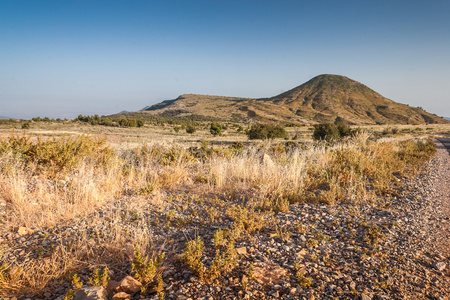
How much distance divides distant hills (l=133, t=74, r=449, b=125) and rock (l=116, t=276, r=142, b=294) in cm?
9049

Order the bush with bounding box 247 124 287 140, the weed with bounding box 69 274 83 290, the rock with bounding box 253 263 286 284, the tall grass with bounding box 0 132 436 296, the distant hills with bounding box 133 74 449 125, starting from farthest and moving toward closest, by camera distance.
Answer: the distant hills with bounding box 133 74 449 125 → the bush with bounding box 247 124 287 140 → the tall grass with bounding box 0 132 436 296 → the rock with bounding box 253 263 286 284 → the weed with bounding box 69 274 83 290

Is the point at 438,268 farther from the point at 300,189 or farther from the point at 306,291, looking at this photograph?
the point at 300,189

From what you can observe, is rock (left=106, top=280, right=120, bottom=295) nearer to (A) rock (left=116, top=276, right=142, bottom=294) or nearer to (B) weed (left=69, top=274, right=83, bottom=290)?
(A) rock (left=116, top=276, right=142, bottom=294)

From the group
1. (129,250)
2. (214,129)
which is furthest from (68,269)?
(214,129)

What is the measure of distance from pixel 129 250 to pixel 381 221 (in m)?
3.94

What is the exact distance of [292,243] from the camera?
3.19 metres

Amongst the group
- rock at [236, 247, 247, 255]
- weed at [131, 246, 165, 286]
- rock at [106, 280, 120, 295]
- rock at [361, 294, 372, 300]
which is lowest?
rock at [106, 280, 120, 295]

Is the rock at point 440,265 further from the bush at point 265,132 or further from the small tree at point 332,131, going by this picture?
the bush at point 265,132

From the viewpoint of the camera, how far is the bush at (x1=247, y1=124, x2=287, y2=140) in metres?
28.5

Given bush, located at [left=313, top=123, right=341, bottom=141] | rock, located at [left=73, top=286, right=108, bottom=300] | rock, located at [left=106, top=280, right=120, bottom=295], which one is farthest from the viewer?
bush, located at [left=313, top=123, right=341, bottom=141]

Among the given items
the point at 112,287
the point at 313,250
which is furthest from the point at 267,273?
the point at 112,287

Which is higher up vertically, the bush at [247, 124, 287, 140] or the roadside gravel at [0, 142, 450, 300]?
the bush at [247, 124, 287, 140]

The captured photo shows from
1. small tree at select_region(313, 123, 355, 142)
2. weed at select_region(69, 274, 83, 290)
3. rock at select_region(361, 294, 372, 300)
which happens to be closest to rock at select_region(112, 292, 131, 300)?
weed at select_region(69, 274, 83, 290)

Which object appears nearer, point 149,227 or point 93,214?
point 149,227
